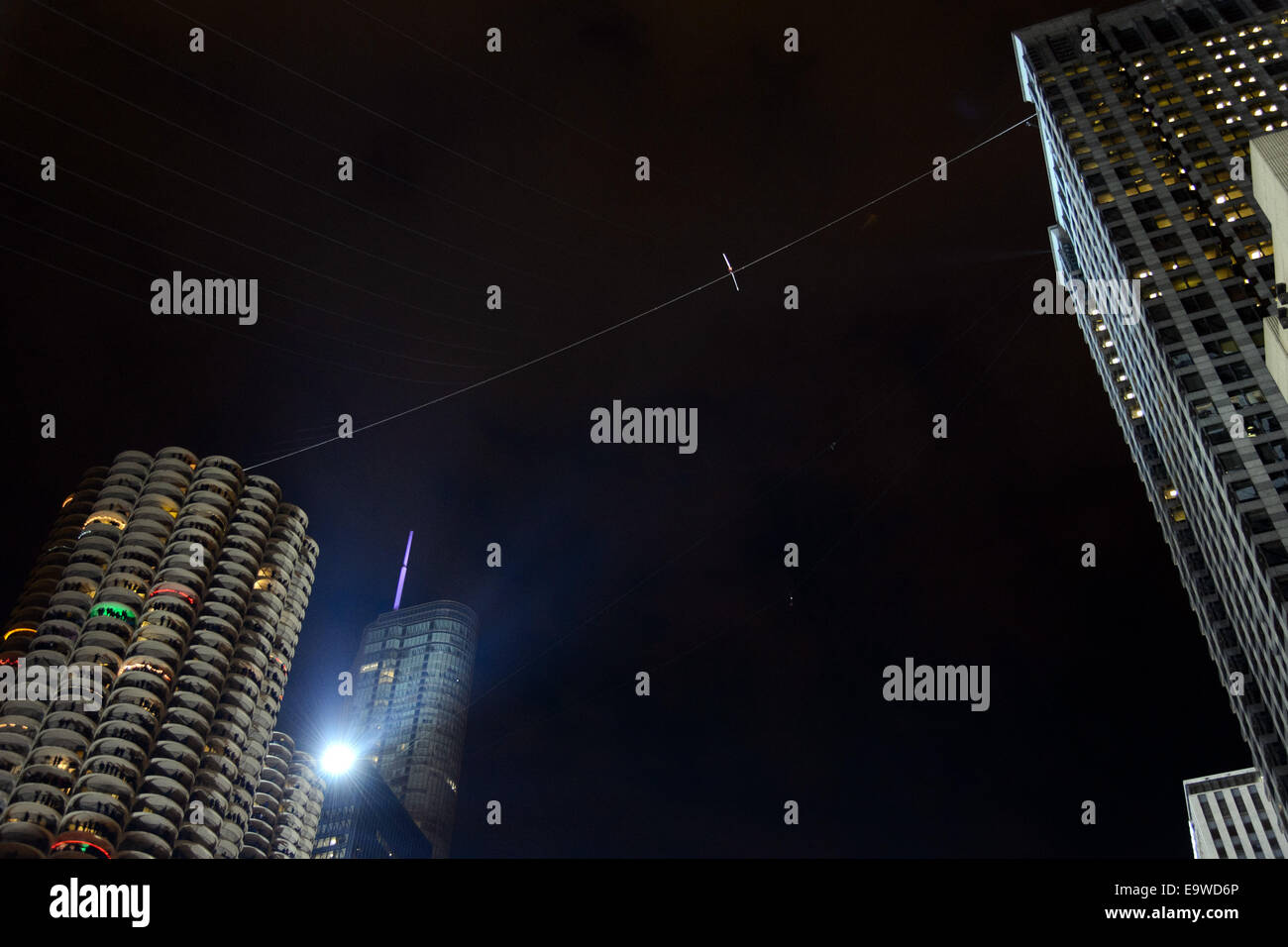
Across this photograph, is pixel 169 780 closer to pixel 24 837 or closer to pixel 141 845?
pixel 141 845

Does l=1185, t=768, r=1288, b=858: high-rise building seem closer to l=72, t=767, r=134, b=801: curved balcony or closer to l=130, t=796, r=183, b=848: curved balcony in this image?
l=130, t=796, r=183, b=848: curved balcony

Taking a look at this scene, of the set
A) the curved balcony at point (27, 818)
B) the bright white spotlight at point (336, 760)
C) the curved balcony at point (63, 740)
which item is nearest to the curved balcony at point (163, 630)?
the curved balcony at point (63, 740)

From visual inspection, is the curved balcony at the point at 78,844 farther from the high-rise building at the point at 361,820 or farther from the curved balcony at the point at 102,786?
the high-rise building at the point at 361,820

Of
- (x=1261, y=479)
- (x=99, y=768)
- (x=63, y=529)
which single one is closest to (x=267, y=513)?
(x=63, y=529)

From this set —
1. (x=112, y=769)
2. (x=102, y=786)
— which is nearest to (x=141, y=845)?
(x=102, y=786)
